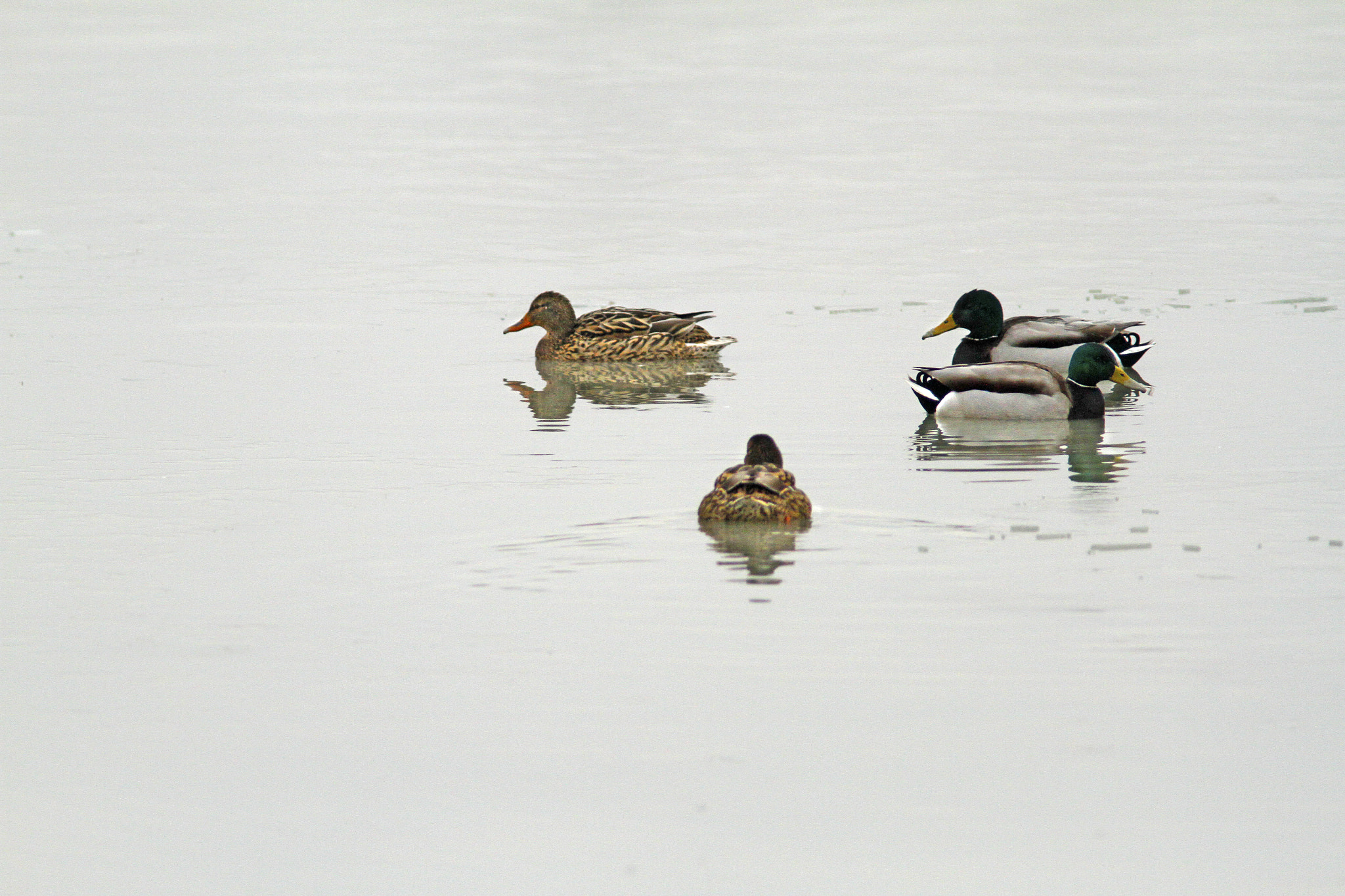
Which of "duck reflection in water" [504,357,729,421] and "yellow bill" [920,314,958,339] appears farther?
"yellow bill" [920,314,958,339]

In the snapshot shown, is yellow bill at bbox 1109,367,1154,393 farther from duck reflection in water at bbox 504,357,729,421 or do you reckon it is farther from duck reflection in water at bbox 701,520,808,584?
duck reflection in water at bbox 701,520,808,584

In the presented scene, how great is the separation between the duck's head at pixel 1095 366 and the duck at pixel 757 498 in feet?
15.2

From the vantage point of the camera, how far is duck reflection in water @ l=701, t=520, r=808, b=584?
8.95 meters

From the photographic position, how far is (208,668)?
7.48 metres

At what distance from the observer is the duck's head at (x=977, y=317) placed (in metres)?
15.8

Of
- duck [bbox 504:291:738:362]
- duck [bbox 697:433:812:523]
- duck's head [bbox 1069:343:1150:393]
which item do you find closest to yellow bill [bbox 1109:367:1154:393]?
duck's head [bbox 1069:343:1150:393]

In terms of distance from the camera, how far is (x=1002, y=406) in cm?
1403

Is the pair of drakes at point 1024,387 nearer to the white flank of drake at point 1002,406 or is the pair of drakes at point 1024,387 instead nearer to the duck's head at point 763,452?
the white flank of drake at point 1002,406

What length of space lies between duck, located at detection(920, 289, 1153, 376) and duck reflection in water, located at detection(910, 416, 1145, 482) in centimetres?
190

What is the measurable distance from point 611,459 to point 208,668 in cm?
469

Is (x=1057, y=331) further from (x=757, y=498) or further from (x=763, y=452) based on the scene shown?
(x=757, y=498)

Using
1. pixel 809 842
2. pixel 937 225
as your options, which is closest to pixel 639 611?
pixel 809 842

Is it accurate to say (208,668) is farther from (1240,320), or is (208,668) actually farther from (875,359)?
(1240,320)

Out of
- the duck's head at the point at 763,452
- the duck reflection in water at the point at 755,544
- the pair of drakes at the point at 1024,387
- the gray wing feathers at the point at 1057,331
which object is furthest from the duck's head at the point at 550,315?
the duck reflection in water at the point at 755,544
